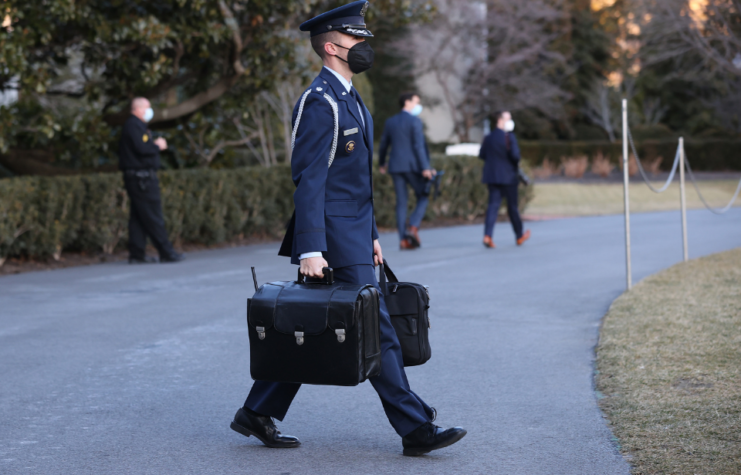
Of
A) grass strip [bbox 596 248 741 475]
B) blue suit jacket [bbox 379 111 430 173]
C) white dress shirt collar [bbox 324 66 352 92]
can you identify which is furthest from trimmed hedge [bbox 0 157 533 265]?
white dress shirt collar [bbox 324 66 352 92]

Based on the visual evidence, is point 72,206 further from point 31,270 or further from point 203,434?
point 203,434

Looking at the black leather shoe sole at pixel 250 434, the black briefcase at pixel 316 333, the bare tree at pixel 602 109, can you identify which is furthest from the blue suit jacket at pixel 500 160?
the bare tree at pixel 602 109

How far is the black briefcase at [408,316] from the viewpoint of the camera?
4.18 m

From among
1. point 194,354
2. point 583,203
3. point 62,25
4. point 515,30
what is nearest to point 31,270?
point 62,25

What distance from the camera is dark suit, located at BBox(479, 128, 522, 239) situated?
41.5ft

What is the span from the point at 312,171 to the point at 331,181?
14 centimetres

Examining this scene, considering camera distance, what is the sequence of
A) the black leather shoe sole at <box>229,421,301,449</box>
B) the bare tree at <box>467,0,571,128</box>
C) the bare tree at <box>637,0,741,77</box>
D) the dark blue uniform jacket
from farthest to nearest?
1. the bare tree at <box>467,0,571,128</box>
2. the bare tree at <box>637,0,741,77</box>
3. the dark blue uniform jacket
4. the black leather shoe sole at <box>229,421,301,449</box>

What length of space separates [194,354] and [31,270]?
544 cm

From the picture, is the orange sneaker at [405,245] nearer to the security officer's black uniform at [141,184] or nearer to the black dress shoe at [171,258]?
the black dress shoe at [171,258]

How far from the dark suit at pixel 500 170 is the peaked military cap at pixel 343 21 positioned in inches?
347

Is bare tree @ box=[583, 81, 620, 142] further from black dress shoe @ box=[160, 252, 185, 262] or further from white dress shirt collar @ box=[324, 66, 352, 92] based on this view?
white dress shirt collar @ box=[324, 66, 352, 92]

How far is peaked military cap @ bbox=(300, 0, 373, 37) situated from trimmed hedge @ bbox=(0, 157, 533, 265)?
7.65 m

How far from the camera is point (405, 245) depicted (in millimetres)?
12875

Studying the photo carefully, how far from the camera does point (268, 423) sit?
14.0 ft
